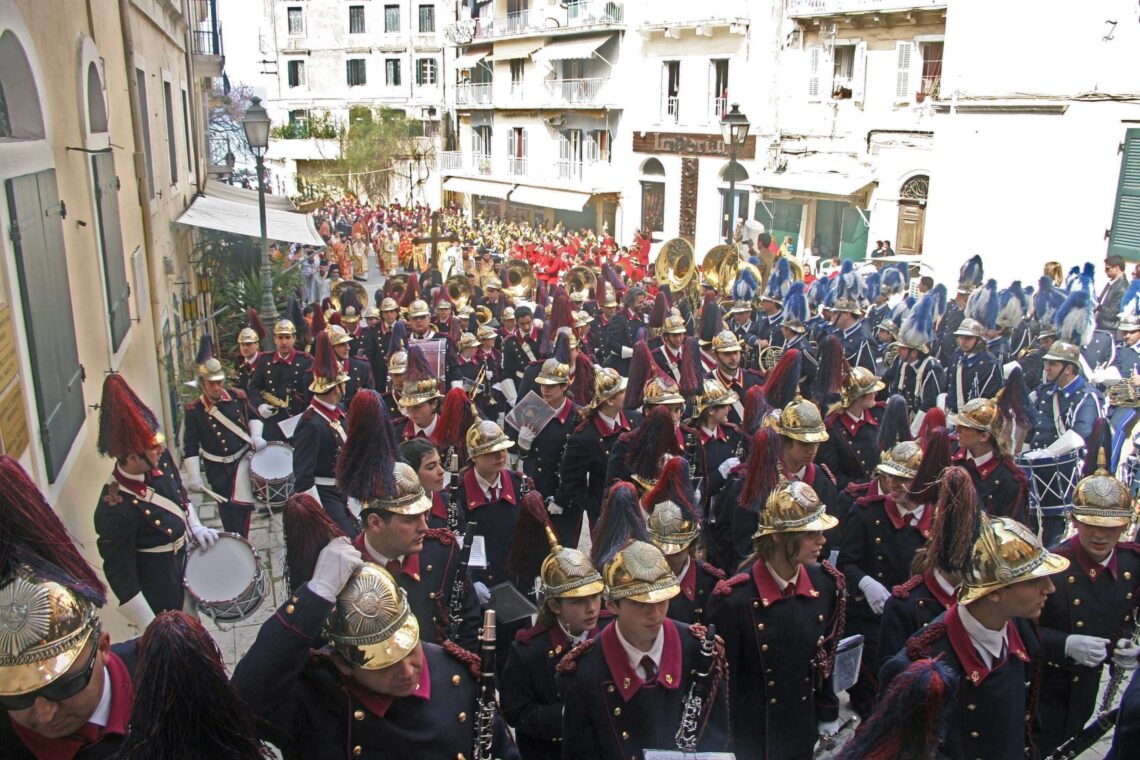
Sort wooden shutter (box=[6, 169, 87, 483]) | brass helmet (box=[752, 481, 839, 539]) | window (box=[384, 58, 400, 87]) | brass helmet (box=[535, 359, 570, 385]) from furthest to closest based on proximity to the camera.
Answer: window (box=[384, 58, 400, 87])
brass helmet (box=[535, 359, 570, 385])
wooden shutter (box=[6, 169, 87, 483])
brass helmet (box=[752, 481, 839, 539])

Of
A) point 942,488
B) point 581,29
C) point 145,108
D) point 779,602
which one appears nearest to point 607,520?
point 779,602

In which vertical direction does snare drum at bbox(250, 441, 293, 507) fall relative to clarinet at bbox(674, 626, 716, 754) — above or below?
below

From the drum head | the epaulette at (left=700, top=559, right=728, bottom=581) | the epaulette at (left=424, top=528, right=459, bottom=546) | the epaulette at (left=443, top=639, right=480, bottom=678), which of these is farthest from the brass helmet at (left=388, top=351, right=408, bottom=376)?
the epaulette at (left=443, top=639, right=480, bottom=678)

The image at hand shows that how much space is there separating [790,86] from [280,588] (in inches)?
913

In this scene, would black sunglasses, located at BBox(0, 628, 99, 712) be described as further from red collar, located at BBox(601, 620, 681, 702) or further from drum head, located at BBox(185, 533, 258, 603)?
drum head, located at BBox(185, 533, 258, 603)

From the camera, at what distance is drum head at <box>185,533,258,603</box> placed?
5.69 metres

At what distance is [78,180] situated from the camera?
690 cm

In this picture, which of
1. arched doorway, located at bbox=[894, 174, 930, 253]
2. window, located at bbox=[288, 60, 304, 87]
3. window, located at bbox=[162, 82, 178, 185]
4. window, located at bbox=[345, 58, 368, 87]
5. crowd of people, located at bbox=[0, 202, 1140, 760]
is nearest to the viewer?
crowd of people, located at bbox=[0, 202, 1140, 760]

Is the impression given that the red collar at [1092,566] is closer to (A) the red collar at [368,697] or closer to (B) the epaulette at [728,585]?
(B) the epaulette at [728,585]

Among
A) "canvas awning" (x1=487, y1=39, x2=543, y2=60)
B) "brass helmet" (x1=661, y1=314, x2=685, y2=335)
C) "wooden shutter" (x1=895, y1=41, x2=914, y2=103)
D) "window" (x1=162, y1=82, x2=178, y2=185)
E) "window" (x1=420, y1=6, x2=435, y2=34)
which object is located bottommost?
"brass helmet" (x1=661, y1=314, x2=685, y2=335)

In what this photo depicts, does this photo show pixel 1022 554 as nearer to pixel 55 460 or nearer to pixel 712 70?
pixel 55 460

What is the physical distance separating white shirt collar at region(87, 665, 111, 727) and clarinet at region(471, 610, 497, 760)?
122 cm

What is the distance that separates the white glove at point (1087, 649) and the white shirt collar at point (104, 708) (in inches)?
166

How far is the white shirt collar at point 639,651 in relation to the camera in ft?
12.1
